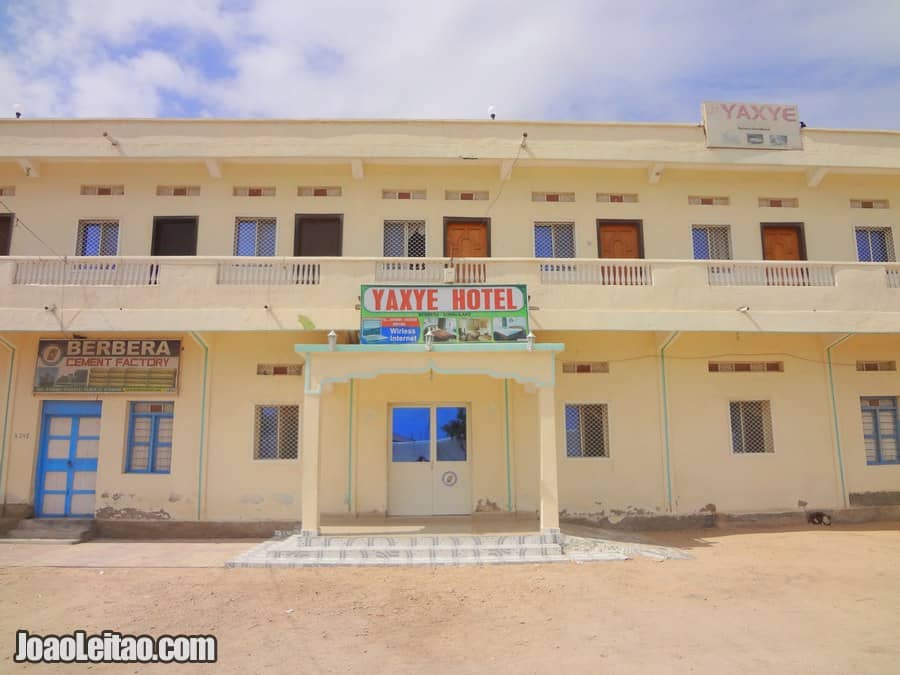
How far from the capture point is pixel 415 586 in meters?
7.47

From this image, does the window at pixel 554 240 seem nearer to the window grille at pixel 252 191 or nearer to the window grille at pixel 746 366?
the window grille at pixel 746 366

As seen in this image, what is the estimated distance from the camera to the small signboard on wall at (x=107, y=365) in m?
11.3

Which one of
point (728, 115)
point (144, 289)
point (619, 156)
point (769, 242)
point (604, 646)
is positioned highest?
point (728, 115)

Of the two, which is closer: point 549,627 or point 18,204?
point 549,627

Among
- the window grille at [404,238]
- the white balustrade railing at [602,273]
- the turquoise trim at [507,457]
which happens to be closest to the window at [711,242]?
the white balustrade railing at [602,273]

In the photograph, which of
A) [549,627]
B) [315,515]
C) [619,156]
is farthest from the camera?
[619,156]

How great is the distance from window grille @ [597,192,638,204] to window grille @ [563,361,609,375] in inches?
136

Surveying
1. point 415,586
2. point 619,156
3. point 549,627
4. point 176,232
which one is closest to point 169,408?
point 176,232

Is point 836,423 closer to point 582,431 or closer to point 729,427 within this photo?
point 729,427

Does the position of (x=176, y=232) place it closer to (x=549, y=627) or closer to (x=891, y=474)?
(x=549, y=627)

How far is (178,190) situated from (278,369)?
434cm

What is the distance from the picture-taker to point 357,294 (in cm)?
1080

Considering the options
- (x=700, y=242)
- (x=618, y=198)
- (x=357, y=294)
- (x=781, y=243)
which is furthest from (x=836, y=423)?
(x=357, y=294)

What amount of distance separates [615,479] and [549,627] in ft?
18.8
